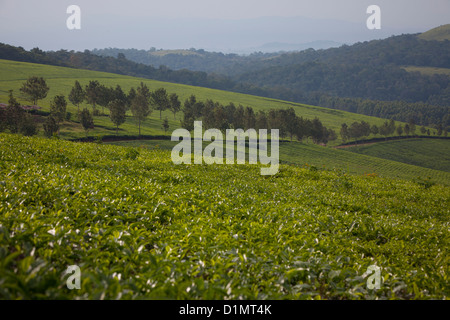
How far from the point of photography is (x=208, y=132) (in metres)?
86.5

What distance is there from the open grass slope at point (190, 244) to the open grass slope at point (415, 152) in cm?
11469

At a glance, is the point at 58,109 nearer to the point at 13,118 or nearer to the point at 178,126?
the point at 13,118

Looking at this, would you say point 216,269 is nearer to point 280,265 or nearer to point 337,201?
point 280,265

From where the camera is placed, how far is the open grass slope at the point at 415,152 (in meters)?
108

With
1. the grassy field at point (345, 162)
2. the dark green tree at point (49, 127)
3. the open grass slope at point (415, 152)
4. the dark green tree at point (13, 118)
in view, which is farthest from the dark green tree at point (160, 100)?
the open grass slope at point (415, 152)

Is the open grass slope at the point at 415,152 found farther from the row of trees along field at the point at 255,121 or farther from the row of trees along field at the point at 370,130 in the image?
the row of trees along field at the point at 255,121

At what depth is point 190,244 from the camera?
6.21 meters

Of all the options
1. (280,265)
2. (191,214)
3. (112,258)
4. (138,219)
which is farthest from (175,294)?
(191,214)

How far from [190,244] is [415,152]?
13871 cm

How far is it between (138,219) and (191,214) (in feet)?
5.43

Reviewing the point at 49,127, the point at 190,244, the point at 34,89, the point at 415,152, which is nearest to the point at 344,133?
the point at 415,152

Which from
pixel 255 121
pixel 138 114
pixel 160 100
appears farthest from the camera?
pixel 160 100

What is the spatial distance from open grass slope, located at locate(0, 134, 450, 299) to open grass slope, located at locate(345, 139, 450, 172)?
11469 cm
